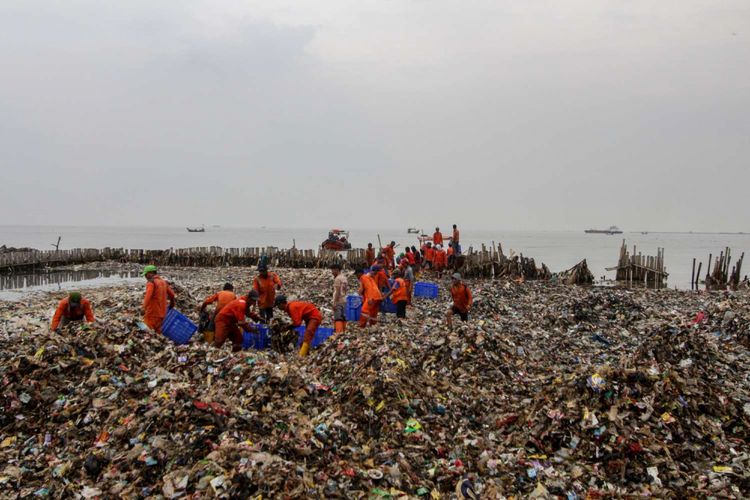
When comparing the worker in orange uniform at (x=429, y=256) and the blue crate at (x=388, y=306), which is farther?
the worker in orange uniform at (x=429, y=256)

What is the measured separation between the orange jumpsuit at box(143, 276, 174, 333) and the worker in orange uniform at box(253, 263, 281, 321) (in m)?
1.82

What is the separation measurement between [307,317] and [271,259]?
25.0 m

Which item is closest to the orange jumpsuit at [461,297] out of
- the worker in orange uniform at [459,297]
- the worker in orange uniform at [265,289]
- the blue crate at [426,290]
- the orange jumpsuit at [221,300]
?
the worker in orange uniform at [459,297]

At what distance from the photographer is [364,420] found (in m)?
6.67

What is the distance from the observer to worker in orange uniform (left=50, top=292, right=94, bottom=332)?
9430 mm

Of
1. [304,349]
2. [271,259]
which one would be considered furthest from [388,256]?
[304,349]

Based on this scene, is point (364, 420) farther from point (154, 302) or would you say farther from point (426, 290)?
point (426, 290)

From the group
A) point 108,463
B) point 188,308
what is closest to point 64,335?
point 108,463

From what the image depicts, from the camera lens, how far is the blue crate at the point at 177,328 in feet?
32.3

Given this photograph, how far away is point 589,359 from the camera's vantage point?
35.5 ft

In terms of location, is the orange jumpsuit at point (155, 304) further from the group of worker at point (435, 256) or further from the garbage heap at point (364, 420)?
the group of worker at point (435, 256)

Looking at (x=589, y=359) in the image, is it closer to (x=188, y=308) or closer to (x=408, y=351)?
(x=408, y=351)

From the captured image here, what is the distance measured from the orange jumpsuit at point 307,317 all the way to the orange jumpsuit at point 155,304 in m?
2.40

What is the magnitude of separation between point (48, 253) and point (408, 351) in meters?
38.7
